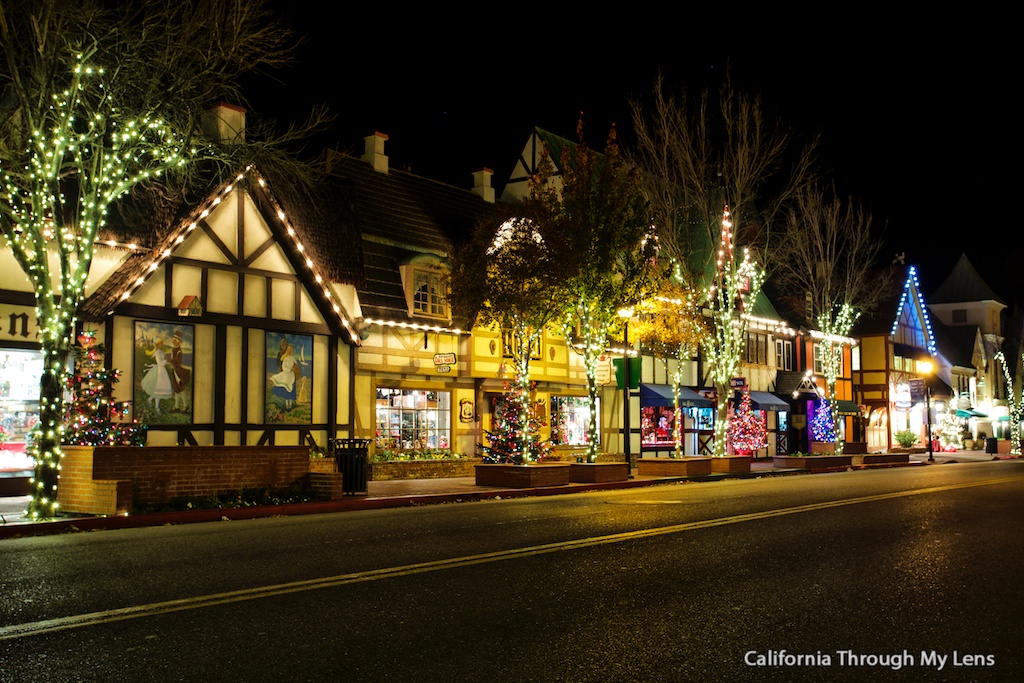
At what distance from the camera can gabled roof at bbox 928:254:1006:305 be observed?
257 ft

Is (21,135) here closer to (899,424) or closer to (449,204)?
(449,204)

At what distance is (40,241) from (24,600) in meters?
8.95

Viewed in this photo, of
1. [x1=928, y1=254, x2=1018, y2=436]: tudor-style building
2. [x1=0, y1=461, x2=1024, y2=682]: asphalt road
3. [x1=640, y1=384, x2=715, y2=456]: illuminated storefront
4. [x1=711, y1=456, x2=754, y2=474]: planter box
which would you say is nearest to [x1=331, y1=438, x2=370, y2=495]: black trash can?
[x1=0, y1=461, x2=1024, y2=682]: asphalt road

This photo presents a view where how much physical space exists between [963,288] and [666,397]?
2126 inches

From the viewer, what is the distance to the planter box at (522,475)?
22016 mm

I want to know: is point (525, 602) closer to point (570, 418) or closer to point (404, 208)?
point (404, 208)

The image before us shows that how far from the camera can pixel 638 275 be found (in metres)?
24.5

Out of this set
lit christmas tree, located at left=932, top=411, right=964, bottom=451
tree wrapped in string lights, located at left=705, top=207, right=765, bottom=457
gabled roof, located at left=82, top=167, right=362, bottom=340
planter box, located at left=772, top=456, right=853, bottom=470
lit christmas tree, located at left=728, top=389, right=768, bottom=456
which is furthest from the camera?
lit christmas tree, located at left=932, top=411, right=964, bottom=451

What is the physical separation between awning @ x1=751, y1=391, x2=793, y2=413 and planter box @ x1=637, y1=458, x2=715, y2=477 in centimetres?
1481

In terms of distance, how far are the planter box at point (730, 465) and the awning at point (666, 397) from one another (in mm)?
6454

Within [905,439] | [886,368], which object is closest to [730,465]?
[905,439]

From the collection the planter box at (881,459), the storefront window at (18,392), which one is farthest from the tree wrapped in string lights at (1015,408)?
the storefront window at (18,392)

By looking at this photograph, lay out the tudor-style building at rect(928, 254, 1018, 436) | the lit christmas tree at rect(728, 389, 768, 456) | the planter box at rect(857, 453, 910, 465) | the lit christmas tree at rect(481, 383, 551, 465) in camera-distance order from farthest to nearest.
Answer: the tudor-style building at rect(928, 254, 1018, 436) → the planter box at rect(857, 453, 910, 465) → the lit christmas tree at rect(728, 389, 768, 456) → the lit christmas tree at rect(481, 383, 551, 465)

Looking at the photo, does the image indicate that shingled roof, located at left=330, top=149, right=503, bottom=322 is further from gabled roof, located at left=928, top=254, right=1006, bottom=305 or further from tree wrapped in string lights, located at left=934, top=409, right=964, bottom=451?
gabled roof, located at left=928, top=254, right=1006, bottom=305
